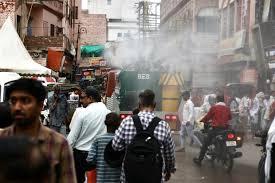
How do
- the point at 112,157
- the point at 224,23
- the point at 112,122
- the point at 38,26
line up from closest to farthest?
the point at 112,157 → the point at 112,122 → the point at 38,26 → the point at 224,23

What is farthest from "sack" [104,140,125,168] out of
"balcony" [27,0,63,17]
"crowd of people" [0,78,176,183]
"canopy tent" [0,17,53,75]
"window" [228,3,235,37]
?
"window" [228,3,235,37]

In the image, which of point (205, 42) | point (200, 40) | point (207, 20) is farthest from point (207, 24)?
point (200, 40)

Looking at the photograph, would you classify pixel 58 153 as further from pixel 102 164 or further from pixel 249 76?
pixel 249 76

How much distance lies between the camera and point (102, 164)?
6027 millimetres

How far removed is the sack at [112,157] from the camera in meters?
5.70

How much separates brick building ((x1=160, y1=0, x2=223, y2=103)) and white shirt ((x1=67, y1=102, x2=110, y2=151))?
1976 cm

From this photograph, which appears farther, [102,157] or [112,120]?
[112,120]

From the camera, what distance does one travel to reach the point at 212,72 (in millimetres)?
35500

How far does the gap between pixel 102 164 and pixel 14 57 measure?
7500 mm

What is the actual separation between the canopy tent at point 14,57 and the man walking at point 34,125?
9.36 m

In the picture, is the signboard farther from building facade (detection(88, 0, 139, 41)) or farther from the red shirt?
building facade (detection(88, 0, 139, 41))

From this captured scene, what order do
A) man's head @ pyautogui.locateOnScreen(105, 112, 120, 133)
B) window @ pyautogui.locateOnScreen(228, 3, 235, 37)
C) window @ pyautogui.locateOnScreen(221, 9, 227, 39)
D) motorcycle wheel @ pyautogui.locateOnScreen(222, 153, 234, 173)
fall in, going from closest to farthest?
man's head @ pyautogui.locateOnScreen(105, 112, 120, 133) → motorcycle wheel @ pyautogui.locateOnScreen(222, 153, 234, 173) → window @ pyautogui.locateOnScreen(228, 3, 235, 37) → window @ pyautogui.locateOnScreen(221, 9, 227, 39)

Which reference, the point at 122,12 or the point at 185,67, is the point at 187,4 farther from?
the point at 122,12

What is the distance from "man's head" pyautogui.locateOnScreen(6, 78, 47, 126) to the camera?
3266 millimetres
